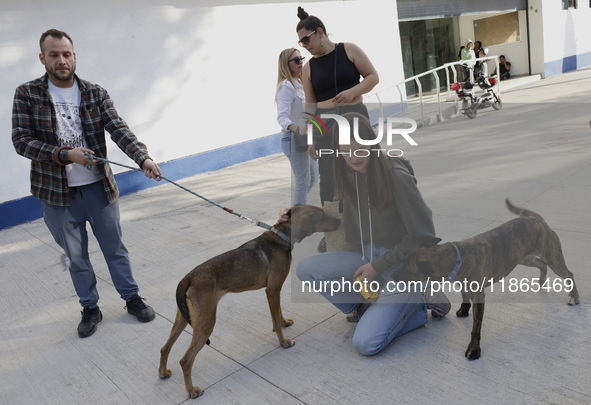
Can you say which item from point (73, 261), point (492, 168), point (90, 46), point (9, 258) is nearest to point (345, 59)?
point (492, 168)

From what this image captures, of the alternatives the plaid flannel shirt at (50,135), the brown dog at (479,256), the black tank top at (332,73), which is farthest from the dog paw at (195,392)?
the black tank top at (332,73)

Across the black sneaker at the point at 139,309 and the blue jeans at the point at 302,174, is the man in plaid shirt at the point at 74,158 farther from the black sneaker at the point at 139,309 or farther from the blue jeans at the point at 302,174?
the blue jeans at the point at 302,174

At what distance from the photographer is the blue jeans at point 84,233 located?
325cm

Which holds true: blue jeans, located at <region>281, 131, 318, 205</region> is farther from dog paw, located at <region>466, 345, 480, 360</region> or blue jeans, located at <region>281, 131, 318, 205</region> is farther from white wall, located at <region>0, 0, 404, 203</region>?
white wall, located at <region>0, 0, 404, 203</region>

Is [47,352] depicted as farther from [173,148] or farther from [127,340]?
[173,148]

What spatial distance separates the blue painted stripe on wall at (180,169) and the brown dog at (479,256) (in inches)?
240

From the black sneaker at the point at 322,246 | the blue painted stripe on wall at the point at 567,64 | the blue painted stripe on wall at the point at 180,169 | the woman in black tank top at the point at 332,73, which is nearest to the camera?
the black sneaker at the point at 322,246

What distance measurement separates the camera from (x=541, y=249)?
2568mm

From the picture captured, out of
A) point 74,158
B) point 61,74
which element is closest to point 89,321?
point 74,158

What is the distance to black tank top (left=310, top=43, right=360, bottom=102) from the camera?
11.8 ft

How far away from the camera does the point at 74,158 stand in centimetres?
299

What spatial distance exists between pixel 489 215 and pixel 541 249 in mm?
723

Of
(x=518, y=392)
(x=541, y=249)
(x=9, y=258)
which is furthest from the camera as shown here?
(x=9, y=258)

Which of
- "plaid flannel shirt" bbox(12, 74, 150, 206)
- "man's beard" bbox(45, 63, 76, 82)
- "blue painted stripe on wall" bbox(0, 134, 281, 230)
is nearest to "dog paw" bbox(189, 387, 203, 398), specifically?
"plaid flannel shirt" bbox(12, 74, 150, 206)
